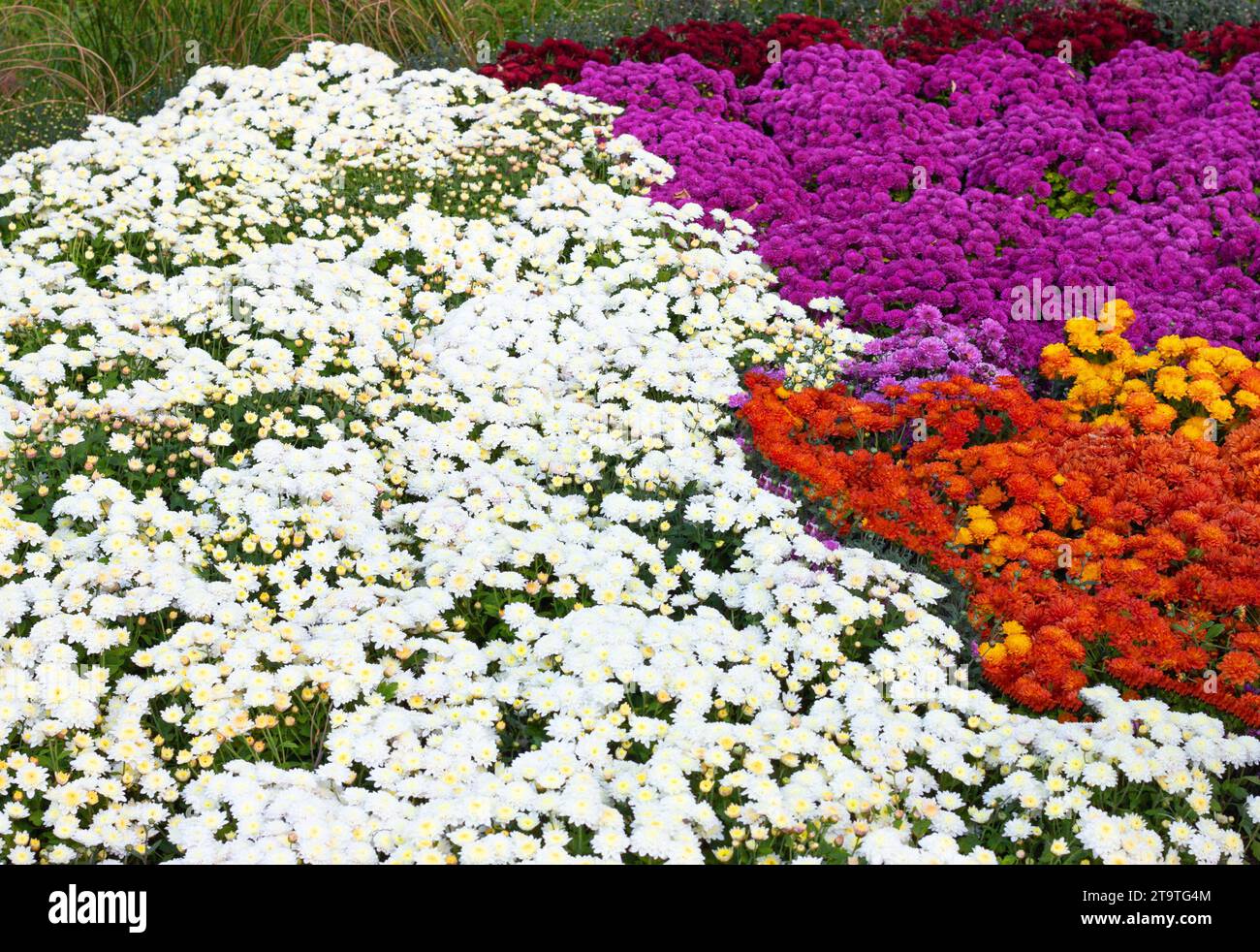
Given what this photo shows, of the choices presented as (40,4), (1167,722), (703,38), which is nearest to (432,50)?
(703,38)

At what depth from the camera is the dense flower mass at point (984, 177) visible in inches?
283

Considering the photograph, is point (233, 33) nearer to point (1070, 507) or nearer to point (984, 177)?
point (984, 177)

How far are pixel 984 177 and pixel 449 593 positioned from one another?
17.6 ft

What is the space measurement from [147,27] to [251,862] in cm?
893

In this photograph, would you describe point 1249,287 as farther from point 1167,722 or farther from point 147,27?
point 147,27

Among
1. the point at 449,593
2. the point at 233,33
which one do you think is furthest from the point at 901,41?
the point at 449,593

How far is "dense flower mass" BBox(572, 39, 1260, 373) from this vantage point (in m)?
7.18

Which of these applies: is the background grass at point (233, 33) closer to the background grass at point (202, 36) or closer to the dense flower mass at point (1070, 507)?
the background grass at point (202, 36)

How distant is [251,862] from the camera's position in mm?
3600

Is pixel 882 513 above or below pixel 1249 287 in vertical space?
below

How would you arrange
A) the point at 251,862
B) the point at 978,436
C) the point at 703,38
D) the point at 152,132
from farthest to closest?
the point at 703,38 → the point at 152,132 → the point at 978,436 → the point at 251,862

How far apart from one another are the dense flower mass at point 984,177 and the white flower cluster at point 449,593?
92 cm

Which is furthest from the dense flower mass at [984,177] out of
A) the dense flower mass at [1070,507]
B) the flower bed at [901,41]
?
the dense flower mass at [1070,507]

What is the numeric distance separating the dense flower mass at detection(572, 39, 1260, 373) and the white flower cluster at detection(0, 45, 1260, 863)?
0.92 metres
